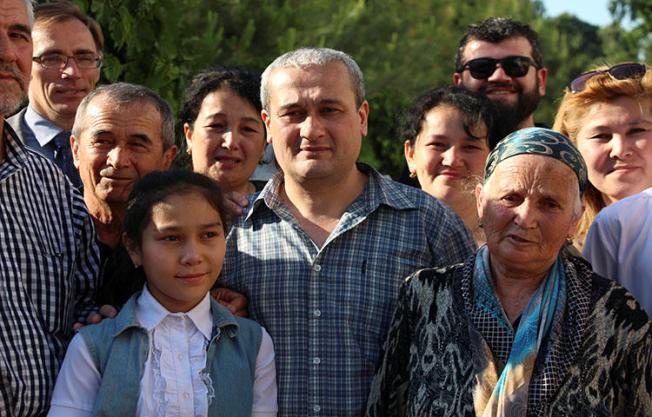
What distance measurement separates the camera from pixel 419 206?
4141 mm

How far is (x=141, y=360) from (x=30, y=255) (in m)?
0.60

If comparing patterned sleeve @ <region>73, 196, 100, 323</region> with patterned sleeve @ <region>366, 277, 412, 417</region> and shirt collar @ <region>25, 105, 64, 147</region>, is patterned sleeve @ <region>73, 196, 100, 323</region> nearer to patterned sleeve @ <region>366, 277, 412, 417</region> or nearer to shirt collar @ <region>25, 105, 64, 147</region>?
patterned sleeve @ <region>366, 277, 412, 417</region>

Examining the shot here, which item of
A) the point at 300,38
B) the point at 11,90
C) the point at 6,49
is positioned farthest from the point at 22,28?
the point at 300,38

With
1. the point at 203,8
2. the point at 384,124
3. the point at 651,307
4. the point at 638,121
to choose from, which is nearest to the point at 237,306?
the point at 651,307

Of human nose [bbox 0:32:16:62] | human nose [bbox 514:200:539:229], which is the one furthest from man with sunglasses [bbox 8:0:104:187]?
human nose [bbox 514:200:539:229]

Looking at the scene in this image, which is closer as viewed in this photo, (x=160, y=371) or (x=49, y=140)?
(x=160, y=371)

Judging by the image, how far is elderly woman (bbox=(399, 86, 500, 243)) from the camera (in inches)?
203

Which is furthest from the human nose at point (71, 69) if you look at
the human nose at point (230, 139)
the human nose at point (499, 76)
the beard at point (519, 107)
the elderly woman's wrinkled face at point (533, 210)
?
the elderly woman's wrinkled face at point (533, 210)

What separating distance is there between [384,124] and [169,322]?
27.2 feet

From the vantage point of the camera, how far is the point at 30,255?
375 cm

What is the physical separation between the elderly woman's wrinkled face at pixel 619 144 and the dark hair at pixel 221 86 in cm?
170

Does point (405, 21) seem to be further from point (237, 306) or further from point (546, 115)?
point (237, 306)

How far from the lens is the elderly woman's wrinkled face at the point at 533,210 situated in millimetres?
3469

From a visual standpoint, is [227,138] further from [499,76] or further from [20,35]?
[499,76]
